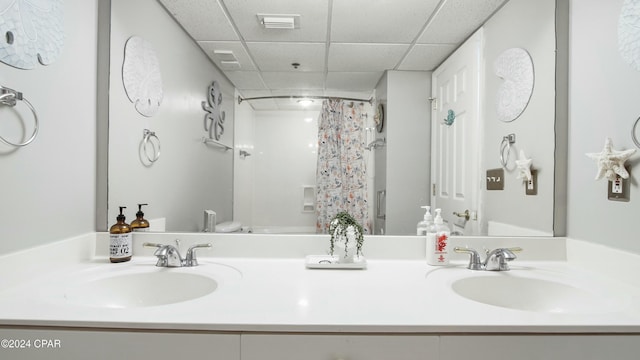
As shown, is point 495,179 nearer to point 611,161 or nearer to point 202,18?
point 611,161

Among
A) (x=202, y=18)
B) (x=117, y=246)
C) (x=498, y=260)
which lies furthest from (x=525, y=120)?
(x=117, y=246)

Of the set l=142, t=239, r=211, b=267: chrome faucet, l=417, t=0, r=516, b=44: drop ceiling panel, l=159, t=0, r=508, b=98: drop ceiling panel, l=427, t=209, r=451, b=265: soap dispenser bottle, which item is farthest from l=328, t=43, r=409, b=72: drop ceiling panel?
l=142, t=239, r=211, b=267: chrome faucet

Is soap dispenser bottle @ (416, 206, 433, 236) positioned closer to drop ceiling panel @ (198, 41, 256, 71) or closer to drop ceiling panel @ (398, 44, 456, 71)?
drop ceiling panel @ (398, 44, 456, 71)

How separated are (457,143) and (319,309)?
94cm

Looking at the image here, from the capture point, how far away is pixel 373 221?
1.31 meters

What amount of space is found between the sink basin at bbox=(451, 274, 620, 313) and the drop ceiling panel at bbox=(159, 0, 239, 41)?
134 centimetres

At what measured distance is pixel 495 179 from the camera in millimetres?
1310

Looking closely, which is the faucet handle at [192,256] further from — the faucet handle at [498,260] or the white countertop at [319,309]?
the faucet handle at [498,260]

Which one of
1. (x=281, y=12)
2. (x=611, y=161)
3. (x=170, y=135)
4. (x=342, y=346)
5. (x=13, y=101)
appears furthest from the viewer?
(x=170, y=135)

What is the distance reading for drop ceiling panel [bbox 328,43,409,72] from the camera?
131 cm

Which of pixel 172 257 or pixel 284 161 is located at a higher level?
pixel 284 161

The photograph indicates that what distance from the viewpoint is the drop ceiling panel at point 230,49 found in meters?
1.29

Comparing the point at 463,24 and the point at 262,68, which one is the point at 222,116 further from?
the point at 463,24

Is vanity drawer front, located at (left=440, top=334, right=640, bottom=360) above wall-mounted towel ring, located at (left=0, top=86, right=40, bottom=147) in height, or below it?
below
